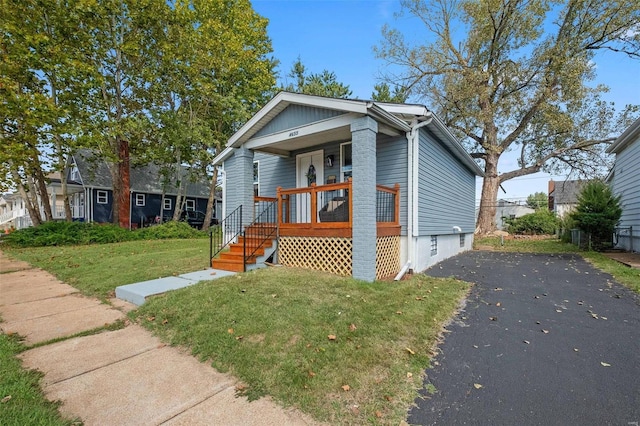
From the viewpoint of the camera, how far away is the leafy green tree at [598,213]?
37.4 feet

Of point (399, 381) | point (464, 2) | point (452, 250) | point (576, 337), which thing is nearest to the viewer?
point (399, 381)

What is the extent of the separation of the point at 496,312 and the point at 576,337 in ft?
3.46

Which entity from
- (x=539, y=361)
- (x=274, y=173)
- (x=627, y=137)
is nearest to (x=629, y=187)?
(x=627, y=137)

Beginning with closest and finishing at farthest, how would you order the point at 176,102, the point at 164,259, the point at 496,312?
the point at 496,312, the point at 164,259, the point at 176,102

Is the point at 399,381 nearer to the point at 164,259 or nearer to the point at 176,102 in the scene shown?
the point at 164,259

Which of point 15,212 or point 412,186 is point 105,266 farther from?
point 15,212

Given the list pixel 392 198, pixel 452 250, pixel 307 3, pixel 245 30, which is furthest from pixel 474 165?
pixel 245 30

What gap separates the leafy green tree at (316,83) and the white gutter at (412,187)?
16.3 m

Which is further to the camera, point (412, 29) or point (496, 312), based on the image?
point (412, 29)

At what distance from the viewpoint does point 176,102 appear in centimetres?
1978

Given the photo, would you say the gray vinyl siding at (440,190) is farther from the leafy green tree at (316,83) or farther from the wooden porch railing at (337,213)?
the leafy green tree at (316,83)

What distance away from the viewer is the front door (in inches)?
356

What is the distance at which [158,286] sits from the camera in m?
5.84

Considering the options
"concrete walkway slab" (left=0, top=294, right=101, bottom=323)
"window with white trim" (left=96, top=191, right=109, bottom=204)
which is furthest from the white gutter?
"window with white trim" (left=96, top=191, right=109, bottom=204)
